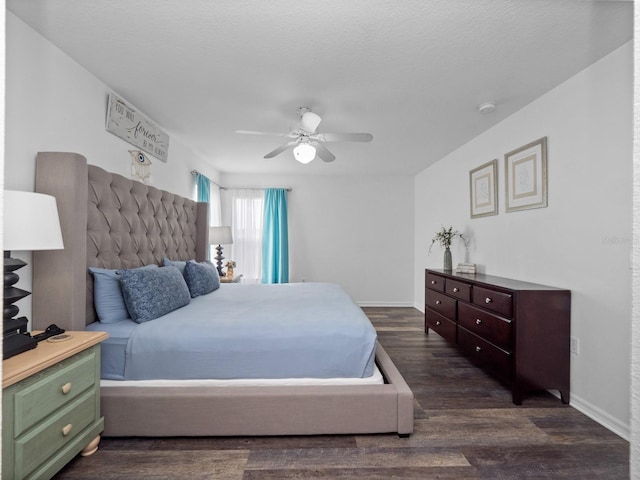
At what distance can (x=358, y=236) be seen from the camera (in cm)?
579

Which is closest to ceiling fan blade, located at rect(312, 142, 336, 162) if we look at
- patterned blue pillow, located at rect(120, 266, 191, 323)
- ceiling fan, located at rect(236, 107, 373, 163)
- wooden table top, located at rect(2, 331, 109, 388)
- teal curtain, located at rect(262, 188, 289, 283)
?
ceiling fan, located at rect(236, 107, 373, 163)

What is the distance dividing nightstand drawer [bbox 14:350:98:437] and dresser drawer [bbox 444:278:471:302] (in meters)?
2.93

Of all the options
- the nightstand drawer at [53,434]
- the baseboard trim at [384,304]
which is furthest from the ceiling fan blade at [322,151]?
the baseboard trim at [384,304]

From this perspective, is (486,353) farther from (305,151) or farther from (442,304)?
(305,151)

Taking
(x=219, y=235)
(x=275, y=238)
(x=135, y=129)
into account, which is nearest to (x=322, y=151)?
(x=135, y=129)

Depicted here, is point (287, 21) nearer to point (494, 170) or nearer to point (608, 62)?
point (608, 62)

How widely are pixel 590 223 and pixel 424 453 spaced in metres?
1.93

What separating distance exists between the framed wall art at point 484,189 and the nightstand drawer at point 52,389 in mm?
3631

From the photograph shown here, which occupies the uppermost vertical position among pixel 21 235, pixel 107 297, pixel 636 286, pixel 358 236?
pixel 358 236

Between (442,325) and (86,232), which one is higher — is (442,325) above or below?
below

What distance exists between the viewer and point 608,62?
6.80ft

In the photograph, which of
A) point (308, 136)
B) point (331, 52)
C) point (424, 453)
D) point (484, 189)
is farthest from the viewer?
point (484, 189)

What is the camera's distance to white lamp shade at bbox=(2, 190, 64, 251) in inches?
52.4

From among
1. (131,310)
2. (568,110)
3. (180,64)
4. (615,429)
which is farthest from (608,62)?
(131,310)
